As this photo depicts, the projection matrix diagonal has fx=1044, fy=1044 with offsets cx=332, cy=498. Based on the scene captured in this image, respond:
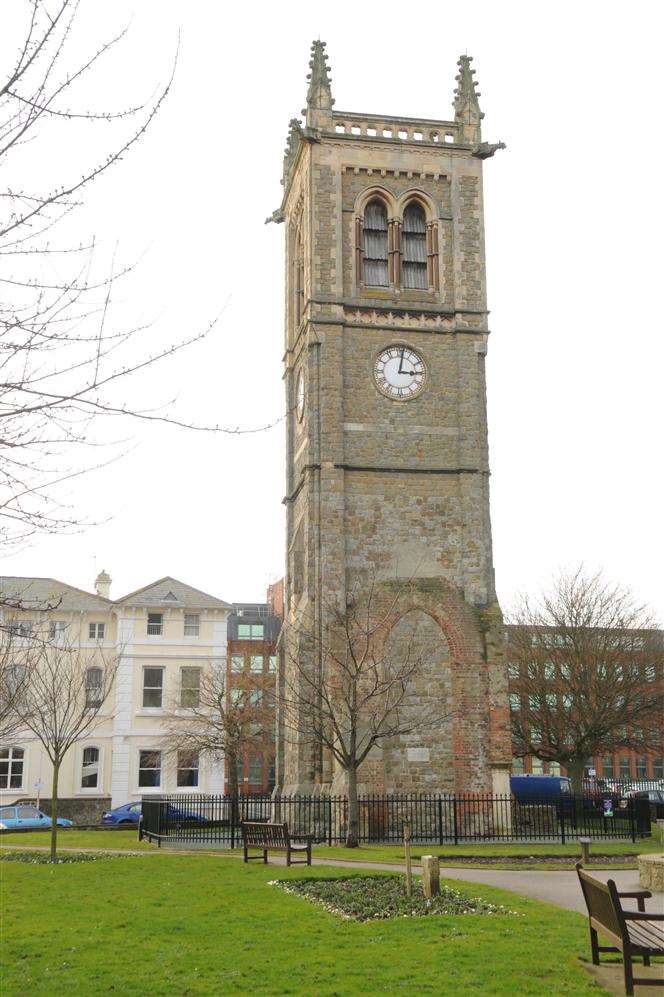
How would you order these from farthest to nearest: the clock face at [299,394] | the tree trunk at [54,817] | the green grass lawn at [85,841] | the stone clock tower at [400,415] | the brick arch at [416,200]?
the brick arch at [416,200]
the clock face at [299,394]
the stone clock tower at [400,415]
the green grass lawn at [85,841]
the tree trunk at [54,817]

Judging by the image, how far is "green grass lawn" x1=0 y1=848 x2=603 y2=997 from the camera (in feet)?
27.1

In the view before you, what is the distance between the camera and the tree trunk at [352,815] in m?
22.1

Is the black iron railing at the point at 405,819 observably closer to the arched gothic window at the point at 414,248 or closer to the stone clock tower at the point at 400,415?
the stone clock tower at the point at 400,415

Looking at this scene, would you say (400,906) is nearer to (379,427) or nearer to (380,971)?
(380,971)

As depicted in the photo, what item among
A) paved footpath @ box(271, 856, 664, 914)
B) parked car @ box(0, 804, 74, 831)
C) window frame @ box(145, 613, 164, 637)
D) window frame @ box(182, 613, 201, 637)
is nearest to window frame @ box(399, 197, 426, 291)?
paved footpath @ box(271, 856, 664, 914)

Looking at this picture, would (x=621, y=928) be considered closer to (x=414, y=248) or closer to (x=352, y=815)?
(x=352, y=815)

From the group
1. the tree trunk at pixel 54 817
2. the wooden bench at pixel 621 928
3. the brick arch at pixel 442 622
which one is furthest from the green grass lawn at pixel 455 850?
the wooden bench at pixel 621 928

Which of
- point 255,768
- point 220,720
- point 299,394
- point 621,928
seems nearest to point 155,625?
point 220,720

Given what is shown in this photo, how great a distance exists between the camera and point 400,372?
96.6 ft

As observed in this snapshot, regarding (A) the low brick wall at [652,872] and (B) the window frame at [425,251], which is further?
(B) the window frame at [425,251]

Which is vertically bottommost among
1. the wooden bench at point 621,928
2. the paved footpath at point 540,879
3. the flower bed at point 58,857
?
the flower bed at point 58,857

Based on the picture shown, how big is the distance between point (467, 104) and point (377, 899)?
85.5 ft

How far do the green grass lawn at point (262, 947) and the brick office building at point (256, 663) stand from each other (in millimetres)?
26024

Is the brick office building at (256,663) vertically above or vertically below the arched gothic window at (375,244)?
below
